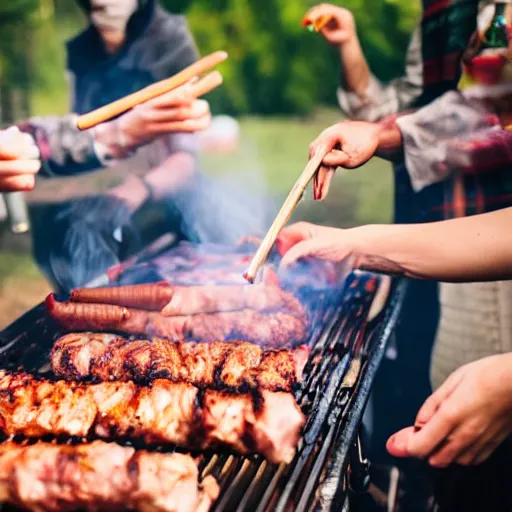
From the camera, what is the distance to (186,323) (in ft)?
9.59

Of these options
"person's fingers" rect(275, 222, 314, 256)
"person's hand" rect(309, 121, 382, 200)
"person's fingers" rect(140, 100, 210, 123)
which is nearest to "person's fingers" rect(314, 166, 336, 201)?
"person's hand" rect(309, 121, 382, 200)

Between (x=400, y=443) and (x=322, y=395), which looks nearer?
(x=322, y=395)

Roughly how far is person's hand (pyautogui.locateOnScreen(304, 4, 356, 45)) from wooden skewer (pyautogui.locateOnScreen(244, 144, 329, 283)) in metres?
1.16

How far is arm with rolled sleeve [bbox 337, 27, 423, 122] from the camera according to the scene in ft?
11.6

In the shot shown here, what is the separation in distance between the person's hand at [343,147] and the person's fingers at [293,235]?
0.64 feet

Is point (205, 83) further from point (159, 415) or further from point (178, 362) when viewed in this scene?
point (159, 415)

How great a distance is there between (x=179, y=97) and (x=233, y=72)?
0.84 metres

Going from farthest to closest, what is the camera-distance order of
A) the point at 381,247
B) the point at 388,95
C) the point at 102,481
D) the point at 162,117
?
the point at 388,95 → the point at 162,117 → the point at 381,247 → the point at 102,481

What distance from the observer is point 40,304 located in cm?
324

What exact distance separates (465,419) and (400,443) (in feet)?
1.19

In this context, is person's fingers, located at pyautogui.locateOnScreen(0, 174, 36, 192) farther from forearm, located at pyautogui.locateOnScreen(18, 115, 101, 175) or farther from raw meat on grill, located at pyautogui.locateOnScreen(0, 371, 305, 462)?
raw meat on grill, located at pyautogui.locateOnScreen(0, 371, 305, 462)

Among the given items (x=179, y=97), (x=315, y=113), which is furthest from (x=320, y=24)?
(x=179, y=97)

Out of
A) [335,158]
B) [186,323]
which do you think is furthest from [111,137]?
[335,158]

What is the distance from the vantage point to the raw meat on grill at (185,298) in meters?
2.91
